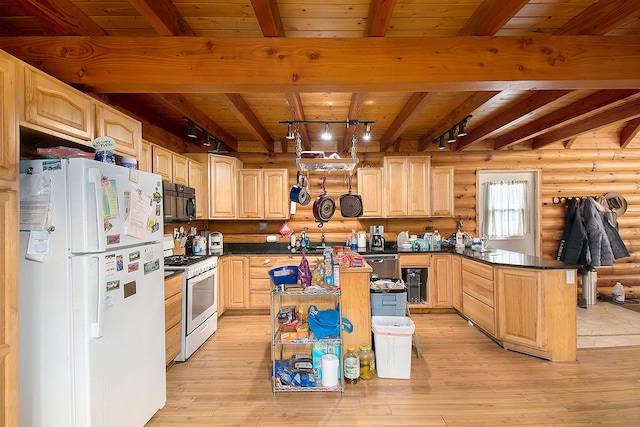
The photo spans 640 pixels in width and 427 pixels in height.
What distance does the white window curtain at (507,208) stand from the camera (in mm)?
4871

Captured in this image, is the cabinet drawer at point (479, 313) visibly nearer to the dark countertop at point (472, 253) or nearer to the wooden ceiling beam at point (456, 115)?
the dark countertop at point (472, 253)

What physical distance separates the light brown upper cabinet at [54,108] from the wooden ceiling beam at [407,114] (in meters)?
2.65

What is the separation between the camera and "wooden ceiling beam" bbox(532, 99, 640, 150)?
3.32m

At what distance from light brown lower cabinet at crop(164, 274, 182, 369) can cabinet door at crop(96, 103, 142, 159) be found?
1.18 metres

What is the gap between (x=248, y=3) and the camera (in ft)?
6.15

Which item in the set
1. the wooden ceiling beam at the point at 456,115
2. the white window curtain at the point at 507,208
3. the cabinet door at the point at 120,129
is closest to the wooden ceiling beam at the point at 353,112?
the wooden ceiling beam at the point at 456,115

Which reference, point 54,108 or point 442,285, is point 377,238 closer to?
point 442,285

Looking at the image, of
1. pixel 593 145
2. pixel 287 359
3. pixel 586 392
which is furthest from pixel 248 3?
pixel 593 145

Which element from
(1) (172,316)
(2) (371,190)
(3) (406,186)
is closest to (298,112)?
(2) (371,190)

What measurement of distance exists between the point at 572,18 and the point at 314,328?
286 centimetres

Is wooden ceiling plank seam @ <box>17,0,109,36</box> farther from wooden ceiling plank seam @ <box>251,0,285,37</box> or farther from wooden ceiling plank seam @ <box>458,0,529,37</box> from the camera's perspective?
wooden ceiling plank seam @ <box>458,0,529,37</box>

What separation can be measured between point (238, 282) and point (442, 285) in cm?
290

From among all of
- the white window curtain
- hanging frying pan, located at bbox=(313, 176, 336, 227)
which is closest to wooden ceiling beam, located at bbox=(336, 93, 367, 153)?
hanging frying pan, located at bbox=(313, 176, 336, 227)

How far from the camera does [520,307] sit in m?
3.07
